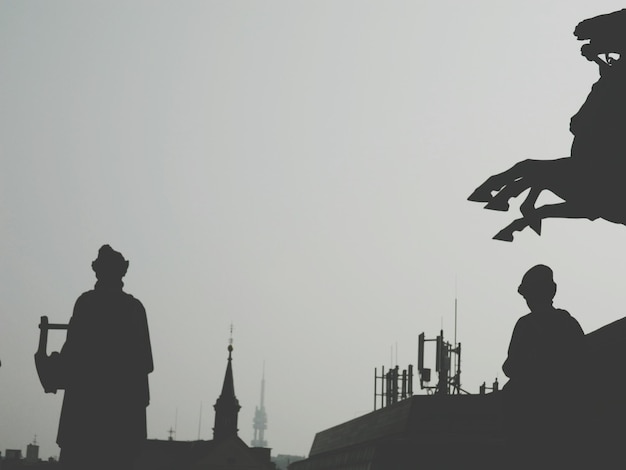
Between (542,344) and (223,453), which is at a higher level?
(223,453)

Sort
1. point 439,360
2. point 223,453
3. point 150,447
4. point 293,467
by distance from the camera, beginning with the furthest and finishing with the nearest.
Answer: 1. point 150,447
2. point 223,453
3. point 293,467
4. point 439,360

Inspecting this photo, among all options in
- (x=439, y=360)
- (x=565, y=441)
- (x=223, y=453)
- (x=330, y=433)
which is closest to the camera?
(x=565, y=441)

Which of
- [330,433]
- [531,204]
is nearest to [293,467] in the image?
[330,433]

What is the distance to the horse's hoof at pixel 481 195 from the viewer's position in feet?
38.8

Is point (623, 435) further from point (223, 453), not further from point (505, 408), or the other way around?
point (223, 453)

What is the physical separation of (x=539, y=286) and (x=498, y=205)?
2.28 m

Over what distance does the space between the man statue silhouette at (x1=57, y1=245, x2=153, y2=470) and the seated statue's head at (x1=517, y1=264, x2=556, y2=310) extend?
10.4 feet

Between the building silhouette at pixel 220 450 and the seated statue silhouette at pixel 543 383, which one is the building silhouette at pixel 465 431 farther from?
the building silhouette at pixel 220 450

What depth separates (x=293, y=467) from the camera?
7694 centimetres

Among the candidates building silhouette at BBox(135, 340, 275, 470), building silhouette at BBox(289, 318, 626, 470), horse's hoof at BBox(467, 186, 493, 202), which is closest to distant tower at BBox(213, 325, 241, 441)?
building silhouette at BBox(135, 340, 275, 470)

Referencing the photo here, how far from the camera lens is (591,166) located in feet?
36.3

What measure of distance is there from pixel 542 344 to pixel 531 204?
94.7 inches

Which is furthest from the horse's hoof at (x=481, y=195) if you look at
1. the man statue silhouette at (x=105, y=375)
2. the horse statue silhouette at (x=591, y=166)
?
the man statue silhouette at (x=105, y=375)

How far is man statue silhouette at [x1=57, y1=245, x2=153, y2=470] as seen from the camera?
931 centimetres
